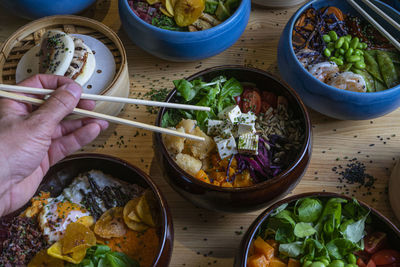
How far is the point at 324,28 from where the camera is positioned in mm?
2314

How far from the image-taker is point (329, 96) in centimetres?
191

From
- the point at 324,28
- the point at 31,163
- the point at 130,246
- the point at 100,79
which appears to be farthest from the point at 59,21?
the point at 324,28

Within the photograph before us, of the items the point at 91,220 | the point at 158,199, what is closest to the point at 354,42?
the point at 158,199

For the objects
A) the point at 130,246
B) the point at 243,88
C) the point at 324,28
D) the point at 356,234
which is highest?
the point at 324,28

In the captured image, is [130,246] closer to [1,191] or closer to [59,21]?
[1,191]

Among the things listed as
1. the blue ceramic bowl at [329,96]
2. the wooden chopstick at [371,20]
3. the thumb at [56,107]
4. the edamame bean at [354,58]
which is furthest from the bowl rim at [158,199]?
the wooden chopstick at [371,20]

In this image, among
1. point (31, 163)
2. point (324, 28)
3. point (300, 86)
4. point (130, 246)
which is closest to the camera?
point (31, 163)

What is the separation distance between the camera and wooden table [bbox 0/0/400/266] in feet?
5.96

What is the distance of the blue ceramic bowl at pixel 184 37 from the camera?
2.10 m

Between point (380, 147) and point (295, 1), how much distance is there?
3.73 feet

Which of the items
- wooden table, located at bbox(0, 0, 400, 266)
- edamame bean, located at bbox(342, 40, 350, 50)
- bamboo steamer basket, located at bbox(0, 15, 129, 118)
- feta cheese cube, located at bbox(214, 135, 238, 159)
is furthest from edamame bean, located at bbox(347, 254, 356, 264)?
bamboo steamer basket, located at bbox(0, 15, 129, 118)

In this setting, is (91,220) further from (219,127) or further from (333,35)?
(333,35)

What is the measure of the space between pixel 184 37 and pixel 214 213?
3.10 feet

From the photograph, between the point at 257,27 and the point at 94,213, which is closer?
the point at 94,213
